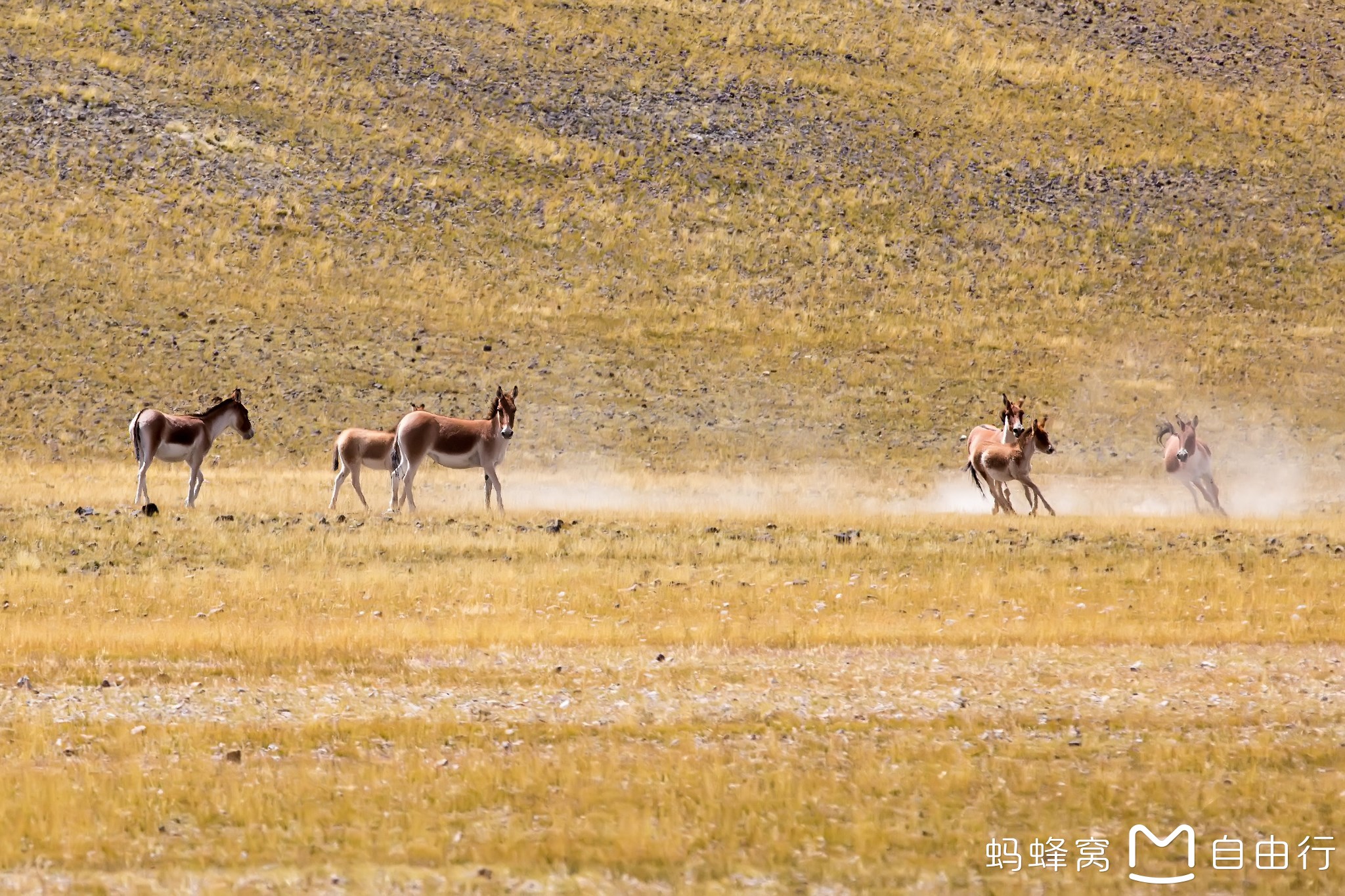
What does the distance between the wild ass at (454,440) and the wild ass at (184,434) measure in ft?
12.2

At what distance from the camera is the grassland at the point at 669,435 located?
1171cm

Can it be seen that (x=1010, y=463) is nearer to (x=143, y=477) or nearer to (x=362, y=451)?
(x=362, y=451)

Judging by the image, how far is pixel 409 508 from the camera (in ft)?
112

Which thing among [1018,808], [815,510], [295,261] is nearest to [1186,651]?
[1018,808]

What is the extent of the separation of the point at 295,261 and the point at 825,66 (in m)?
39.5

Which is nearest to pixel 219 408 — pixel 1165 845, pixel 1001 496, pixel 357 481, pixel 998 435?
pixel 357 481

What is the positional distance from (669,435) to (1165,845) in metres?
46.5

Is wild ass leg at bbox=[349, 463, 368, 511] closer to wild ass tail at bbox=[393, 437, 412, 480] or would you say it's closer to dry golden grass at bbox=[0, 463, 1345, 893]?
wild ass tail at bbox=[393, 437, 412, 480]

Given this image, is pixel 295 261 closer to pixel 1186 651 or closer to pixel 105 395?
pixel 105 395

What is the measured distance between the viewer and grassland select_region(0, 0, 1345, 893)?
11711 mm

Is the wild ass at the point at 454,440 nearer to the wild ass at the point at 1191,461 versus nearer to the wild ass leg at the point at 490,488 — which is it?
the wild ass leg at the point at 490,488

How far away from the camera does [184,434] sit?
35188mm

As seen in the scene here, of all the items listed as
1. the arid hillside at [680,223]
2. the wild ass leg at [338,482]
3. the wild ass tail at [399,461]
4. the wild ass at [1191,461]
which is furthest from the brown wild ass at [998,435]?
the arid hillside at [680,223]

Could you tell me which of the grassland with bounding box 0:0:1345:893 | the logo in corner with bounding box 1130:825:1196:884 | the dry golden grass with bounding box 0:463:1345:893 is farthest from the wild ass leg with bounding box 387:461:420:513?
the logo in corner with bounding box 1130:825:1196:884
